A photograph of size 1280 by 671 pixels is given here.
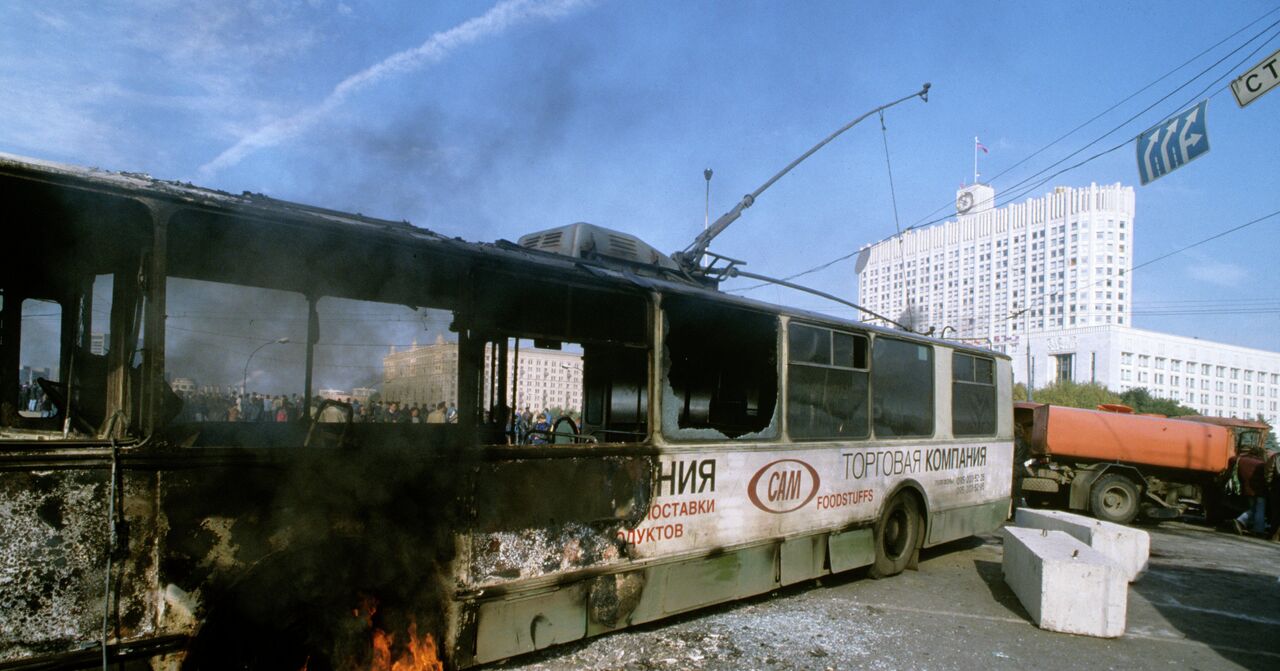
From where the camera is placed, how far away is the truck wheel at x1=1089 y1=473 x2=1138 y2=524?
46.6ft

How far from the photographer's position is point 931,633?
6184mm

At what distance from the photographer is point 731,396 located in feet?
23.4

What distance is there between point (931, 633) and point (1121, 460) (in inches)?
436

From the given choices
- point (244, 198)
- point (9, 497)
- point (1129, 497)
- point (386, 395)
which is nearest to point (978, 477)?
point (1129, 497)

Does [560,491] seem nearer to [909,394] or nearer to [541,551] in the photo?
[541,551]

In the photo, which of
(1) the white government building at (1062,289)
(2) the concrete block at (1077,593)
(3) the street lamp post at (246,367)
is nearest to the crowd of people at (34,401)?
(3) the street lamp post at (246,367)

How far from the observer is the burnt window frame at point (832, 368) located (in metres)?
6.72

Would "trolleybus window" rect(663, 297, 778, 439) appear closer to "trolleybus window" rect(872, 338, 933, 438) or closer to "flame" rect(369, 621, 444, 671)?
"trolleybus window" rect(872, 338, 933, 438)

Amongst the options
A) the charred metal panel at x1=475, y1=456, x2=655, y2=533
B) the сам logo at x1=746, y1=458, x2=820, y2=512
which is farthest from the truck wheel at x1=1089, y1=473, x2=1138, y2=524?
the charred metal panel at x1=475, y1=456, x2=655, y2=533

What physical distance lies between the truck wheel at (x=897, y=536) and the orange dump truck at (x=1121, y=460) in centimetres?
713

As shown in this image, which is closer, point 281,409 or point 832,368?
point 281,409

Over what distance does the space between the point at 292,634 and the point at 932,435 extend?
291 inches

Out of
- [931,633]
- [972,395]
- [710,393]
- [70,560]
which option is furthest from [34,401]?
[972,395]

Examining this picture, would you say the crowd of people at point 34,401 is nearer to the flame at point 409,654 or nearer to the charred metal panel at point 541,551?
the flame at point 409,654
